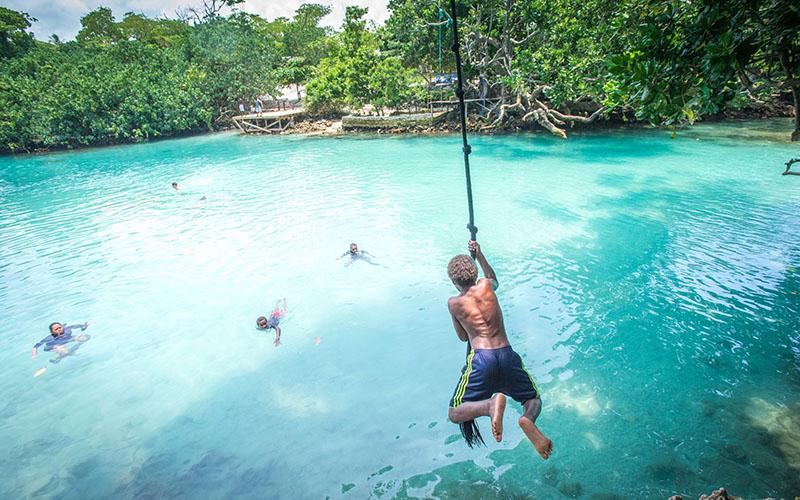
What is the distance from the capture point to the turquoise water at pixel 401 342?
461 centimetres

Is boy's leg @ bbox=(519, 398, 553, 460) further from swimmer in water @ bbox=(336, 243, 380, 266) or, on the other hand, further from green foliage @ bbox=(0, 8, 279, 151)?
green foliage @ bbox=(0, 8, 279, 151)

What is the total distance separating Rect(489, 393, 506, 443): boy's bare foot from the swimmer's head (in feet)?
3.60

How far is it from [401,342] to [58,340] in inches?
271

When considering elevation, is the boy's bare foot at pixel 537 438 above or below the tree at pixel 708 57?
below

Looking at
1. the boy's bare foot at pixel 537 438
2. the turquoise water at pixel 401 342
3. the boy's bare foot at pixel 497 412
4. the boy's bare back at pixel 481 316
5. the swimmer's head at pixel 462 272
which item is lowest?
the turquoise water at pixel 401 342

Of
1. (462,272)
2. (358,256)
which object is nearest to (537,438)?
(462,272)

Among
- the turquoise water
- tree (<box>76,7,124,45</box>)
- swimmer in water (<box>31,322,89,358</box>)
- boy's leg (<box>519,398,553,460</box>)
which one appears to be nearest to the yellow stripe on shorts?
boy's leg (<box>519,398,553,460</box>)

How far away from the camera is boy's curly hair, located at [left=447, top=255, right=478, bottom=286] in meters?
3.89

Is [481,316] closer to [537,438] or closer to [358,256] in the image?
[537,438]

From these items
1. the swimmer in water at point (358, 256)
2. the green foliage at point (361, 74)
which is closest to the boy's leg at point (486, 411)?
the swimmer in water at point (358, 256)

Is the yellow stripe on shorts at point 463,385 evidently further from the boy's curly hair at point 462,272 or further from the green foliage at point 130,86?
the green foliage at point 130,86

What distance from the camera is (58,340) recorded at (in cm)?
775

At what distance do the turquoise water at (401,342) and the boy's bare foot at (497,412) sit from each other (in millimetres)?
1514

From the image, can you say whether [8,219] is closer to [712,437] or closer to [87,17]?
[712,437]
